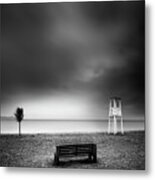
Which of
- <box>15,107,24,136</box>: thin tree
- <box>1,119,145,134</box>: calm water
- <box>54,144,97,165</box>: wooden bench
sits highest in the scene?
<box>15,107,24,136</box>: thin tree

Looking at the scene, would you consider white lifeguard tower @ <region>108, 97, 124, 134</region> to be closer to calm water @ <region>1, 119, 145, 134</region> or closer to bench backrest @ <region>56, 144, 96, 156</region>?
calm water @ <region>1, 119, 145, 134</region>

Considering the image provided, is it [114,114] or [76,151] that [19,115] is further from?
→ [114,114]

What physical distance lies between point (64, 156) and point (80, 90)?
37 cm

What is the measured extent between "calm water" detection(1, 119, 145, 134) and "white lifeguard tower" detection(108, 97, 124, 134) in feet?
0.09

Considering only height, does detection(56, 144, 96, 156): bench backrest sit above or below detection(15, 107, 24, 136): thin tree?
below

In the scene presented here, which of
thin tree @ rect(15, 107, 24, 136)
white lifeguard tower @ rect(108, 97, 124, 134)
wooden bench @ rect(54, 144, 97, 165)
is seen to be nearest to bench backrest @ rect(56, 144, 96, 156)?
wooden bench @ rect(54, 144, 97, 165)

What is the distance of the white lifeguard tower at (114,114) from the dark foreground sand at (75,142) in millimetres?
47

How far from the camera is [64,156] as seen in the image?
2.20 meters

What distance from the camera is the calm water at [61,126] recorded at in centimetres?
217

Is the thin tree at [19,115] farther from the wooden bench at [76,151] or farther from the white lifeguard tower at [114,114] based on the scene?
the white lifeguard tower at [114,114]

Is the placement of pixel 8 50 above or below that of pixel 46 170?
above

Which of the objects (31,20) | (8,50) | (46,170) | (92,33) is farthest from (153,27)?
(46,170)

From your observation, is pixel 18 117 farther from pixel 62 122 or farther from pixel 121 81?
pixel 121 81

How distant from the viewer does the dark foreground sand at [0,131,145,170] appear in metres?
2.16
